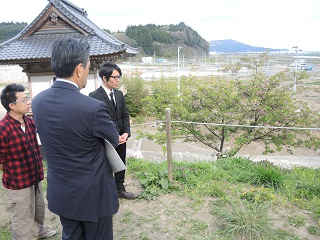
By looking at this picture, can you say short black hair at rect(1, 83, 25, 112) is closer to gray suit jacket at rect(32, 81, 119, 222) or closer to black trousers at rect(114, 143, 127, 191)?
gray suit jacket at rect(32, 81, 119, 222)

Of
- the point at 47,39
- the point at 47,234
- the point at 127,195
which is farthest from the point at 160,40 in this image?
the point at 47,234

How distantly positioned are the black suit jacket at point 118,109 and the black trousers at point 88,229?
158 centimetres

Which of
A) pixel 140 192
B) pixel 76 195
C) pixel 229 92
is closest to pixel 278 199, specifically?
pixel 140 192

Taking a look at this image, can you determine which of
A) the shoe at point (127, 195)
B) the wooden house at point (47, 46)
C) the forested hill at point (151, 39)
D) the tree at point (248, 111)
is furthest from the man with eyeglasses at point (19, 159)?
the forested hill at point (151, 39)

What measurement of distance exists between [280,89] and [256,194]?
5754 millimetres

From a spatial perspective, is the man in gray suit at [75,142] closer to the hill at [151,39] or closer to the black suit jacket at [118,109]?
the black suit jacket at [118,109]

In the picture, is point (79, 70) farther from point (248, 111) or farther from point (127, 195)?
point (248, 111)

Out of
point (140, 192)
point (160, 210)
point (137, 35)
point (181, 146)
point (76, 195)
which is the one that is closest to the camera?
point (76, 195)

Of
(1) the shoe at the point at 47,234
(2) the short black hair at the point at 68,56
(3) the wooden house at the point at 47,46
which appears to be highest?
(3) the wooden house at the point at 47,46

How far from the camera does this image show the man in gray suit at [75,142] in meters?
1.56

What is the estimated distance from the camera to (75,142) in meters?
1.60

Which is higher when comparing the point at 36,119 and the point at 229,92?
the point at 36,119

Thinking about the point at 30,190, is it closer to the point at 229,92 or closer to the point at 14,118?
the point at 14,118

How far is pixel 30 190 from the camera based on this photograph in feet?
8.35
